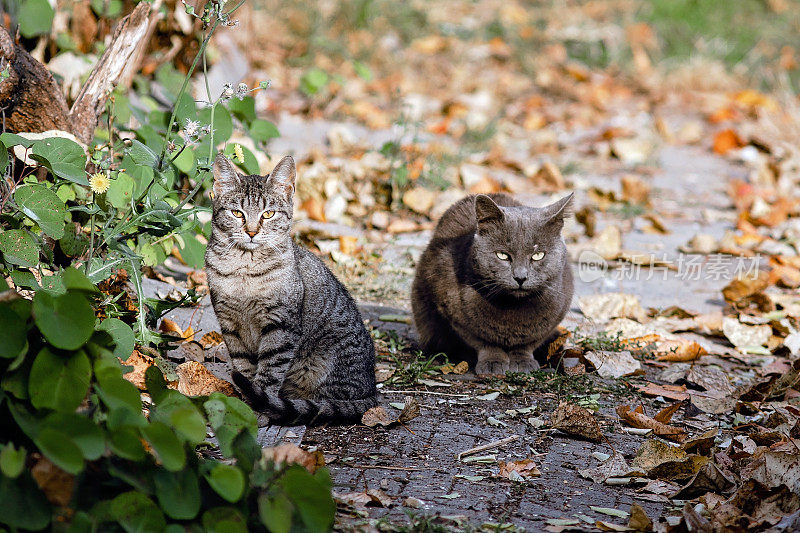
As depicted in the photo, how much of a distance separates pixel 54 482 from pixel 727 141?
7077 millimetres

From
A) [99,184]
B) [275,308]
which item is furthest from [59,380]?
[275,308]

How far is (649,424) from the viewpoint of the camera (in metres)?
3.13

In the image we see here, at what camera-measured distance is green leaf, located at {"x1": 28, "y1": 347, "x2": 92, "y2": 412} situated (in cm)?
193

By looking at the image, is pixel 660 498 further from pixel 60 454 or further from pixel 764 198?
pixel 764 198

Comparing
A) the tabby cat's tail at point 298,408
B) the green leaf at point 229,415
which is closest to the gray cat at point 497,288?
the tabby cat's tail at point 298,408

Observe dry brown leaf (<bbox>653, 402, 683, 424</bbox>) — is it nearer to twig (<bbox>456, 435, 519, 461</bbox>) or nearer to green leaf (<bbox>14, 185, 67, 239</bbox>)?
twig (<bbox>456, 435, 519, 461</bbox>)

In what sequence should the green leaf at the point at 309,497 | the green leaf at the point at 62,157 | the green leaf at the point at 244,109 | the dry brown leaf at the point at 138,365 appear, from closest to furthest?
1. the green leaf at the point at 309,497
2. the green leaf at the point at 62,157
3. the dry brown leaf at the point at 138,365
4. the green leaf at the point at 244,109

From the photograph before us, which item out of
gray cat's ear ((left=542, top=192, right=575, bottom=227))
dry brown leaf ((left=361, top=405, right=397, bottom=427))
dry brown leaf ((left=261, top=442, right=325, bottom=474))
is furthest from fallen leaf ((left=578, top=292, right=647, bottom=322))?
dry brown leaf ((left=261, top=442, right=325, bottom=474))

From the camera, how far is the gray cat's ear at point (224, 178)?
3.23 m

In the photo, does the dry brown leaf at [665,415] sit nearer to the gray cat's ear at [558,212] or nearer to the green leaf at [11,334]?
the gray cat's ear at [558,212]

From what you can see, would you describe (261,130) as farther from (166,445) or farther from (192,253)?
(166,445)

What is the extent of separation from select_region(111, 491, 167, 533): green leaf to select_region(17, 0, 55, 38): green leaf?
8.90 ft

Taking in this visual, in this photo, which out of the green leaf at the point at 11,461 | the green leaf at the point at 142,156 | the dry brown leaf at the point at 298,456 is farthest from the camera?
the green leaf at the point at 142,156

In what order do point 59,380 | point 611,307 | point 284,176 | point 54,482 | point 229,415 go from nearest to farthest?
point 54,482 → point 59,380 → point 229,415 → point 284,176 → point 611,307
